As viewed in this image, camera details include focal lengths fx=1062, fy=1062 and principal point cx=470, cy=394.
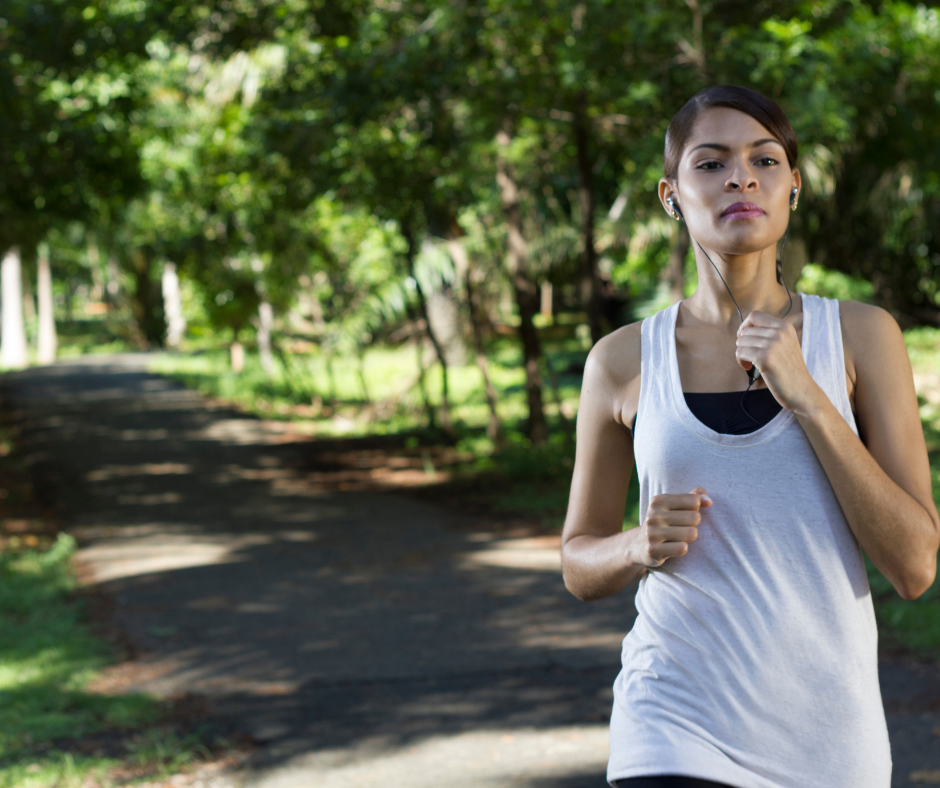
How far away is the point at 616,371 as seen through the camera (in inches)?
75.7

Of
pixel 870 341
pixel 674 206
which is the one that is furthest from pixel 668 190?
pixel 870 341

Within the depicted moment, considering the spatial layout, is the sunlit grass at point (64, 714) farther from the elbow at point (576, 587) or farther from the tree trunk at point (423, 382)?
the tree trunk at point (423, 382)

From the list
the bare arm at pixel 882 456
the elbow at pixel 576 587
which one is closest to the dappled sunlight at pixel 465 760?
the elbow at pixel 576 587

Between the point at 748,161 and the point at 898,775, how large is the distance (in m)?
3.50

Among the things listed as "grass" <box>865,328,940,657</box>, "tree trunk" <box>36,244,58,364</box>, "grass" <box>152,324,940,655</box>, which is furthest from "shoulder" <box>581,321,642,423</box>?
"tree trunk" <box>36,244,58,364</box>

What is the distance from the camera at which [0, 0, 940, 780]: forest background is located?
8312 mm

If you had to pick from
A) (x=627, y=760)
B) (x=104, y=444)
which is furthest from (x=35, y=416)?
(x=627, y=760)

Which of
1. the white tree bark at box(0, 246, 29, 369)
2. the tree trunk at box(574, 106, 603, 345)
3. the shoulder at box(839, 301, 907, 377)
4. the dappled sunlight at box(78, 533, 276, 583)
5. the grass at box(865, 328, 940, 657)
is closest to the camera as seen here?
the shoulder at box(839, 301, 907, 377)

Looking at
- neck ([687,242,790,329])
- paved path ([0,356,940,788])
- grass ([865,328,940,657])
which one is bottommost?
paved path ([0,356,940,788])

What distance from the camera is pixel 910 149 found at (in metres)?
8.91

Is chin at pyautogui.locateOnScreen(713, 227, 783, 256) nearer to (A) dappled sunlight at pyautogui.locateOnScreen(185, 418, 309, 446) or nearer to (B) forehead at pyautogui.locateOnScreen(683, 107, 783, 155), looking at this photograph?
(B) forehead at pyautogui.locateOnScreen(683, 107, 783, 155)

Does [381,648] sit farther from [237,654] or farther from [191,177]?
[191,177]

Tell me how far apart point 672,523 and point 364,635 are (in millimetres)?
5284

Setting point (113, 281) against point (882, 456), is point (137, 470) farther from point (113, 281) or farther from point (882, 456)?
point (113, 281)
